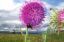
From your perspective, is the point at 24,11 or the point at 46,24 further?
the point at 46,24

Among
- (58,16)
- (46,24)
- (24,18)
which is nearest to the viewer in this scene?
(24,18)

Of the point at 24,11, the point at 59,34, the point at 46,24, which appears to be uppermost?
the point at 24,11

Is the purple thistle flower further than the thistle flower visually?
No

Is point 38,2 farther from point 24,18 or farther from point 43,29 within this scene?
point 43,29

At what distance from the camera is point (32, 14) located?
130 centimetres

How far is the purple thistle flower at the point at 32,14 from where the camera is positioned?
4.18 ft

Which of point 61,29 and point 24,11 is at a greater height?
point 24,11

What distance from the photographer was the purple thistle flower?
1273 mm

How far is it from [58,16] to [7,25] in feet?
1.56

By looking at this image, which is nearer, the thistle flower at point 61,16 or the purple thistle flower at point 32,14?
the purple thistle flower at point 32,14

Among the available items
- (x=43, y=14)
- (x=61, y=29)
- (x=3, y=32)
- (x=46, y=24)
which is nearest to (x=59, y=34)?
(x=61, y=29)

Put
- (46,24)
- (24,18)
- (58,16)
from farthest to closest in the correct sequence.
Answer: (46,24), (58,16), (24,18)

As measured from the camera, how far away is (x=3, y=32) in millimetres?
1588

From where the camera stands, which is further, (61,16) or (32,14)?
(61,16)
